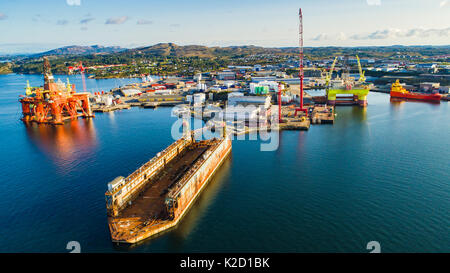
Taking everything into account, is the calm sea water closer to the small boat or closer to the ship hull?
the ship hull

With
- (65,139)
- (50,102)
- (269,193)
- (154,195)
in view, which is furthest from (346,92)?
(50,102)

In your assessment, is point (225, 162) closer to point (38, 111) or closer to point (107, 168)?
point (107, 168)

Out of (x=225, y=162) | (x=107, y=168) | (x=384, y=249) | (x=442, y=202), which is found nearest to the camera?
(x=384, y=249)

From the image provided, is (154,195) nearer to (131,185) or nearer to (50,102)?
(131,185)

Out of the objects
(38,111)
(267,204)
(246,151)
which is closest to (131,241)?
(267,204)

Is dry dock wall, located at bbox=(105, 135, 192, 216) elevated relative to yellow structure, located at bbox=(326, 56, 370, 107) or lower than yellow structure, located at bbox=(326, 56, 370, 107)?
lower

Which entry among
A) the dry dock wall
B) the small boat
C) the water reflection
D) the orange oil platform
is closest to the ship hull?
the small boat

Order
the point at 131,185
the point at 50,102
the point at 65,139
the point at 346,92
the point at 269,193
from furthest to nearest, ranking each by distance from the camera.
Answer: the point at 346,92, the point at 50,102, the point at 65,139, the point at 269,193, the point at 131,185
